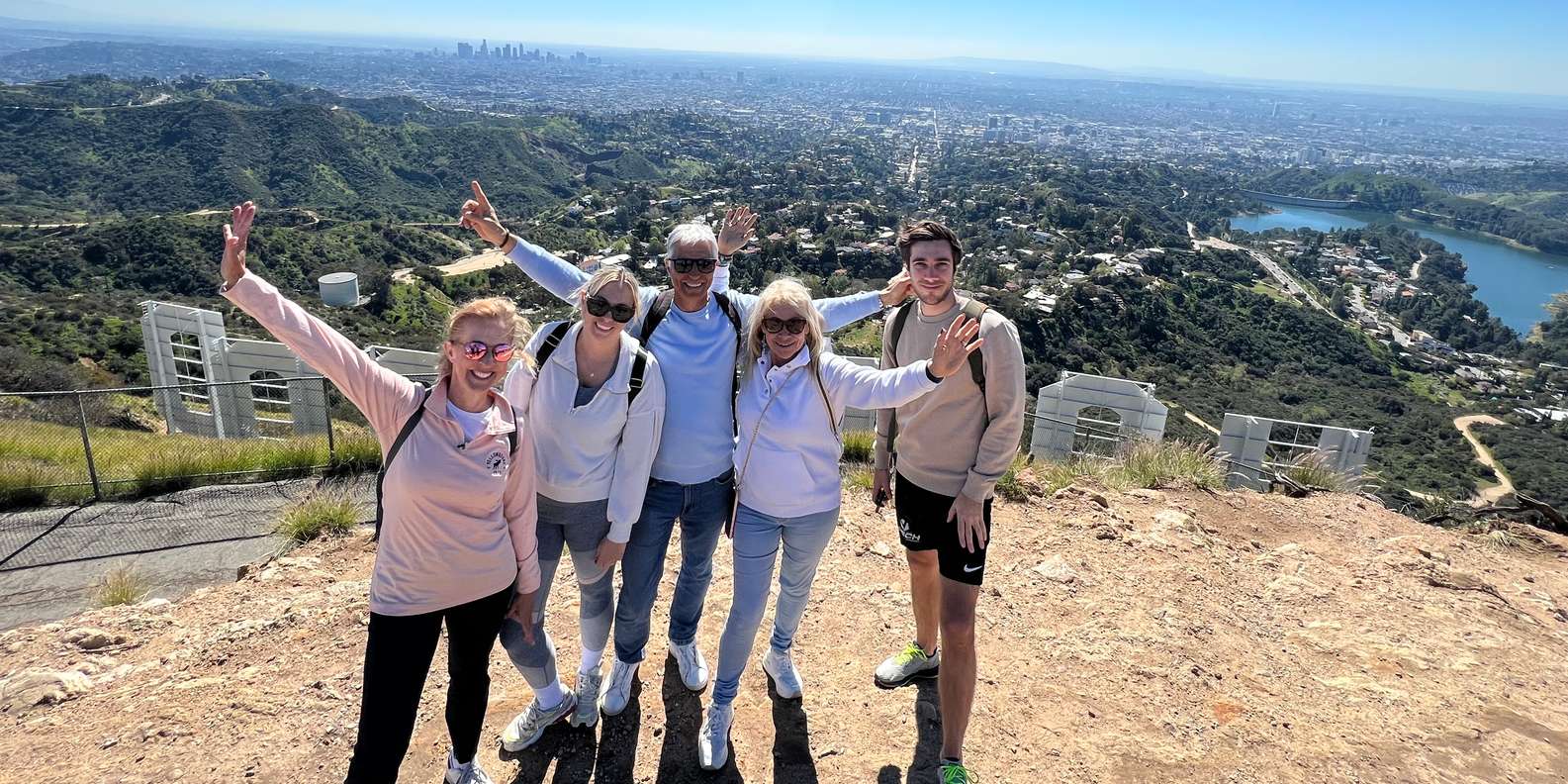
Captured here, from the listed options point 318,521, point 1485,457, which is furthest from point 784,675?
point 1485,457

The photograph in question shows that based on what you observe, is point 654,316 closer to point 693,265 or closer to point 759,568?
point 693,265

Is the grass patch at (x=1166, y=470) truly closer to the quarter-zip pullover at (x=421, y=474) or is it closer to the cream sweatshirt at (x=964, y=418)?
the cream sweatshirt at (x=964, y=418)

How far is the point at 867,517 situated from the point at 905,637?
1349 millimetres

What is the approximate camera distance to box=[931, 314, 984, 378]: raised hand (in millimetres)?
1951

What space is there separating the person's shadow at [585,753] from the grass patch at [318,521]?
249 centimetres

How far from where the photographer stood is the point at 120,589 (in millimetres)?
3617

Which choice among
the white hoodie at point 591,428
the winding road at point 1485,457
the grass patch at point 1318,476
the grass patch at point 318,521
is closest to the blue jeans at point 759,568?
the white hoodie at point 591,428

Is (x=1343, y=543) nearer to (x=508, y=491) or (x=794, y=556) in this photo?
(x=794, y=556)

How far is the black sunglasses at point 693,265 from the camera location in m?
2.20

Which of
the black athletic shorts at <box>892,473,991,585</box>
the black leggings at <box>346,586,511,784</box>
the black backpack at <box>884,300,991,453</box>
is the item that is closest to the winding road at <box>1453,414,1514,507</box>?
the black backpack at <box>884,300,991,453</box>

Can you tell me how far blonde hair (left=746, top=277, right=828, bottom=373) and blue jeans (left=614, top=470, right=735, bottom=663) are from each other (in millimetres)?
395

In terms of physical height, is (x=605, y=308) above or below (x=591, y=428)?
above

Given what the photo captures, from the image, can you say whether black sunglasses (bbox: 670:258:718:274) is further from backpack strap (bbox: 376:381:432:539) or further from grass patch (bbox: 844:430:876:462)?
grass patch (bbox: 844:430:876:462)

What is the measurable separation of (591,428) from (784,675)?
125 cm
